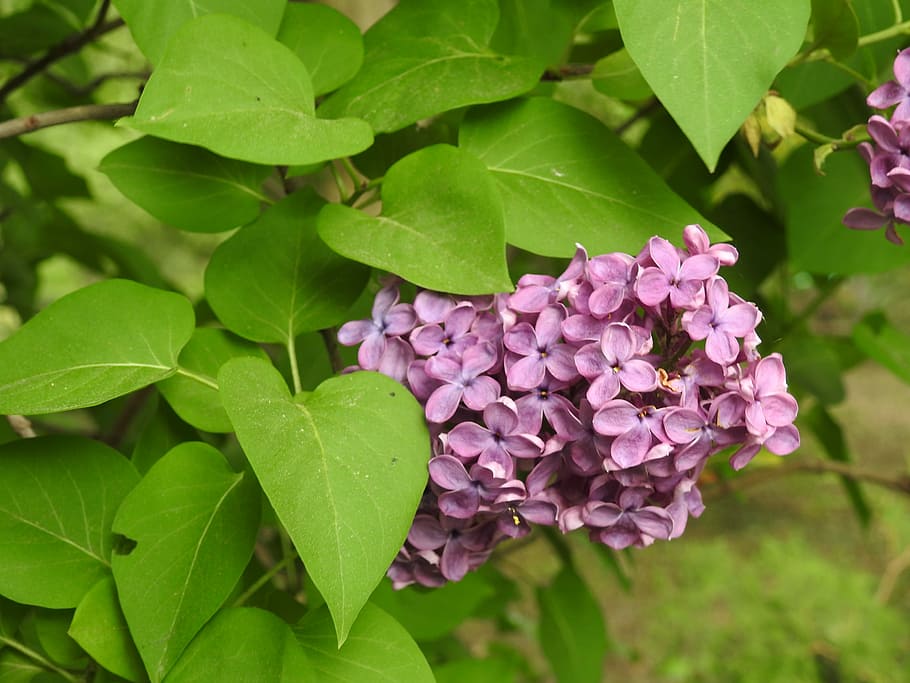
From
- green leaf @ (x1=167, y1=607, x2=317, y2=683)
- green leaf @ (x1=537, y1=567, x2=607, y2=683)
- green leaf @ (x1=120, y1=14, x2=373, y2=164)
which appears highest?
green leaf @ (x1=120, y1=14, x2=373, y2=164)

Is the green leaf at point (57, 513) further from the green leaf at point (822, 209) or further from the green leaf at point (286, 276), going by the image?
the green leaf at point (822, 209)

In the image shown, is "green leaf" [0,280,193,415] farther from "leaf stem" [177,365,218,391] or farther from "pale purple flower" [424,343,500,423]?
"pale purple flower" [424,343,500,423]

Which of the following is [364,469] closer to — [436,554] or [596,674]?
[436,554]

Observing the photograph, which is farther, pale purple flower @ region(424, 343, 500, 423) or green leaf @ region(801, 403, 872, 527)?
green leaf @ region(801, 403, 872, 527)

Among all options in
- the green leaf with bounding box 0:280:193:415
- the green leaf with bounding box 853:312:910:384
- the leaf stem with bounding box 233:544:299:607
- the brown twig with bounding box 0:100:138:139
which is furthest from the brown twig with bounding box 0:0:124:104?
the green leaf with bounding box 853:312:910:384

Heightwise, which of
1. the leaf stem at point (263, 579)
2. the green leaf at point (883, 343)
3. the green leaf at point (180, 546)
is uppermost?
the green leaf at point (180, 546)

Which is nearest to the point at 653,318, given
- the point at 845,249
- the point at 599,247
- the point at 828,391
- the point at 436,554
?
the point at 599,247

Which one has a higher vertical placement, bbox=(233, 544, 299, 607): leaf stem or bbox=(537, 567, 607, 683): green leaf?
bbox=(233, 544, 299, 607): leaf stem

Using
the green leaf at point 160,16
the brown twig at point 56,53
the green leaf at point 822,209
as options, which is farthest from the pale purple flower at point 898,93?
the brown twig at point 56,53
